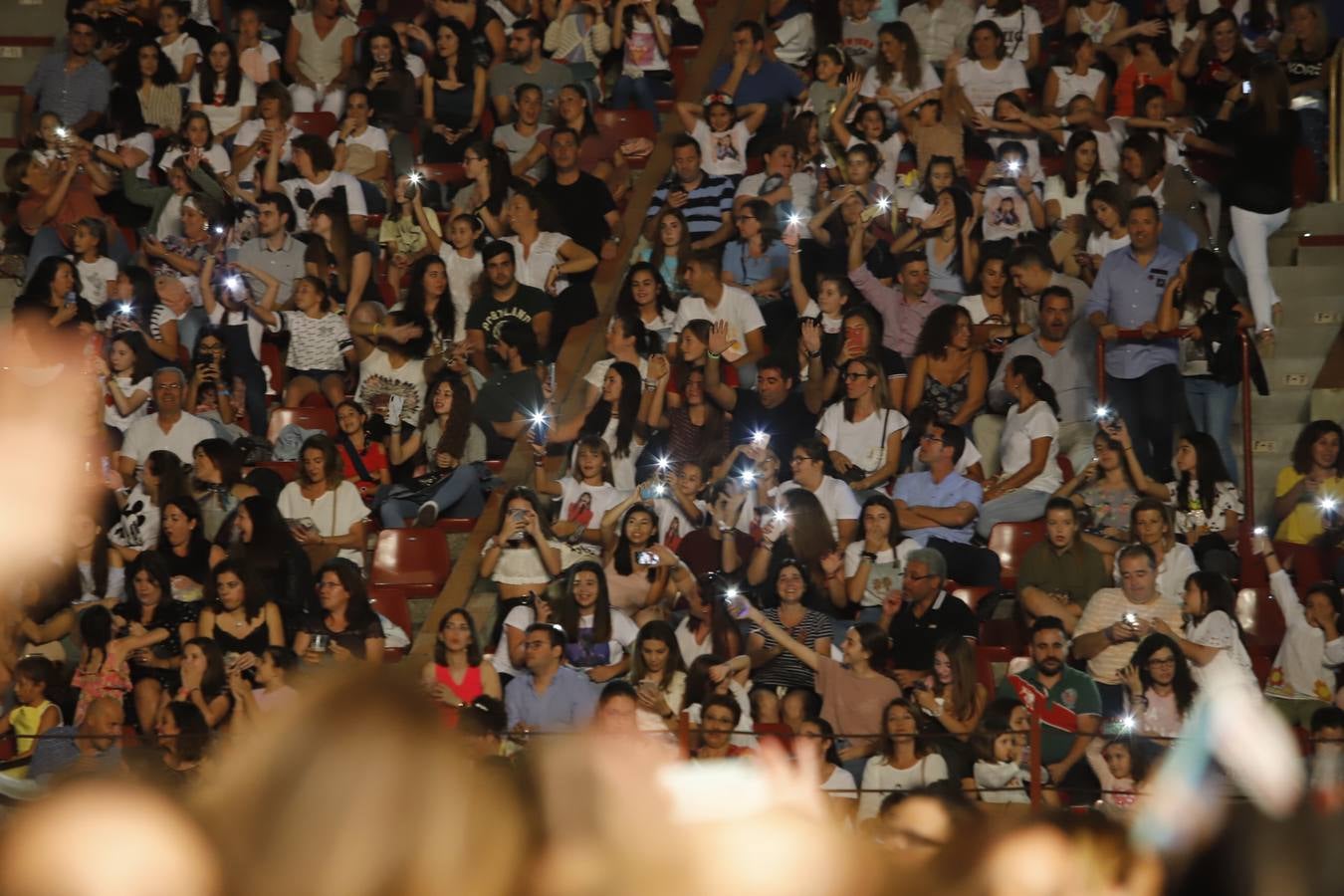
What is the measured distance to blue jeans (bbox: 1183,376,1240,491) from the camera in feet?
30.8

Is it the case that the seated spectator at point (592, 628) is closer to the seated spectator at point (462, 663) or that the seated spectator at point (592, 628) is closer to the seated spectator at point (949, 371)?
the seated spectator at point (462, 663)

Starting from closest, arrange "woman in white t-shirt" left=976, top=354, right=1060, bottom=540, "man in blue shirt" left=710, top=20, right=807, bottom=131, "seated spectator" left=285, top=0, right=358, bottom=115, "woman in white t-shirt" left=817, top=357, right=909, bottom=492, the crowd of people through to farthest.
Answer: the crowd of people < "woman in white t-shirt" left=976, top=354, right=1060, bottom=540 < "woman in white t-shirt" left=817, top=357, right=909, bottom=492 < "man in blue shirt" left=710, top=20, right=807, bottom=131 < "seated spectator" left=285, top=0, right=358, bottom=115

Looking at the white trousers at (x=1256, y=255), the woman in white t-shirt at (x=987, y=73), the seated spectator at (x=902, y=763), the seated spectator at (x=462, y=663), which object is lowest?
the seated spectator at (x=902, y=763)

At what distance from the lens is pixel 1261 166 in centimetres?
1012

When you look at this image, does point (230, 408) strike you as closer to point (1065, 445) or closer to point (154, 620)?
point (154, 620)

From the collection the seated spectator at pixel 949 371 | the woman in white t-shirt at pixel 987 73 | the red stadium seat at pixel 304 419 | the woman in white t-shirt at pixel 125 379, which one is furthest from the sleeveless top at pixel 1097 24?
the woman in white t-shirt at pixel 125 379

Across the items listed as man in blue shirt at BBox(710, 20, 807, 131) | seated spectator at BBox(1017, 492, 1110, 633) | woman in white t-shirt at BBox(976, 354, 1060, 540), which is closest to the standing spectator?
woman in white t-shirt at BBox(976, 354, 1060, 540)

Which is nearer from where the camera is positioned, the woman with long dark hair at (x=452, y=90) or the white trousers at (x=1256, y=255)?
the white trousers at (x=1256, y=255)

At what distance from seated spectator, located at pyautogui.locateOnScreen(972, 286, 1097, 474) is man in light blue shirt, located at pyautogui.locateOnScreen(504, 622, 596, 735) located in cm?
237

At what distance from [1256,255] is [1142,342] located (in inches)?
40.9

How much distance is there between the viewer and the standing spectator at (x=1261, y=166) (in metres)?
10.0

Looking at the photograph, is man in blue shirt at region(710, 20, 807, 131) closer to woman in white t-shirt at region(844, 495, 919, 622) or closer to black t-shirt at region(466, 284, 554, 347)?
black t-shirt at region(466, 284, 554, 347)

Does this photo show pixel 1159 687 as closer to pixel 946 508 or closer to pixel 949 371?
pixel 946 508

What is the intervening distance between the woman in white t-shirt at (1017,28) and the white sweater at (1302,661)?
13.7 ft
